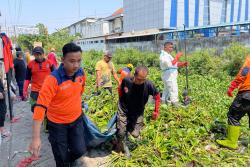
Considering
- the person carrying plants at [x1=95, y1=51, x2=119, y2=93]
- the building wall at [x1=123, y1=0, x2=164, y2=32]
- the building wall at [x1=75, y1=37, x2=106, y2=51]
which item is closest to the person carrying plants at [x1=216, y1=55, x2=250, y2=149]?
the person carrying plants at [x1=95, y1=51, x2=119, y2=93]

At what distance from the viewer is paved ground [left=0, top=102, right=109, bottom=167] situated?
4.15 meters

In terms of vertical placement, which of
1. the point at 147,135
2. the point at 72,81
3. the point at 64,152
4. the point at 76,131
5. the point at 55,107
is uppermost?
the point at 72,81

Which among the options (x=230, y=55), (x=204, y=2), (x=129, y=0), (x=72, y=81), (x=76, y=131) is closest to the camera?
(x=72, y=81)

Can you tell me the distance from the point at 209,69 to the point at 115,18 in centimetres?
3634

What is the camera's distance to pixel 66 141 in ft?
10.7

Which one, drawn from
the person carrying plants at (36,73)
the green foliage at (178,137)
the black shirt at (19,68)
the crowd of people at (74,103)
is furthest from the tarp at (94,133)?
the black shirt at (19,68)

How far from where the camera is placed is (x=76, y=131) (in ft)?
10.9

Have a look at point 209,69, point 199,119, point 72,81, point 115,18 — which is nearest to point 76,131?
point 72,81

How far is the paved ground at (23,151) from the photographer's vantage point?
4.15m

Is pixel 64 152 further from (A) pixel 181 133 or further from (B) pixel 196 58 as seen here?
(B) pixel 196 58

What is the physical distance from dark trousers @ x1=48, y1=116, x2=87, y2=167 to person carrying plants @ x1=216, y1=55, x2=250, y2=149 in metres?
2.53

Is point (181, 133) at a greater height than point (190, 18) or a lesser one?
lesser

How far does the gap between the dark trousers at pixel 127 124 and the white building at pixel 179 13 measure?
27048 mm

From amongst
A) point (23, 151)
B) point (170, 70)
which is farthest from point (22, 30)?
point (23, 151)
